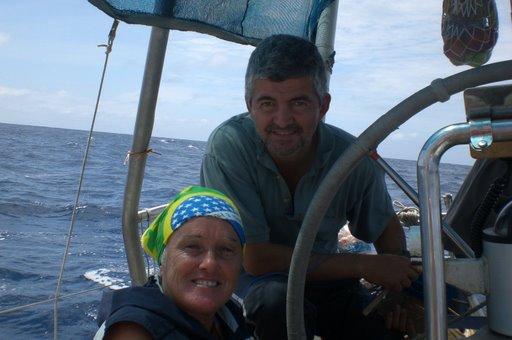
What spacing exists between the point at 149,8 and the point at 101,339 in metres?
1.39

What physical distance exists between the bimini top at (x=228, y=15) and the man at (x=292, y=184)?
0.41 metres

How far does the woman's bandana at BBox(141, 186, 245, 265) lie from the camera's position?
61.4 inches

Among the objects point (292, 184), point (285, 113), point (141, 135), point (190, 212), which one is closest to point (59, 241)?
point (141, 135)

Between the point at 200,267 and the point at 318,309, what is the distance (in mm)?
856

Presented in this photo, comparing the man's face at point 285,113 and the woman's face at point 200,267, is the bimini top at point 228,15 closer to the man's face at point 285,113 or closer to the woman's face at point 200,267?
the man's face at point 285,113

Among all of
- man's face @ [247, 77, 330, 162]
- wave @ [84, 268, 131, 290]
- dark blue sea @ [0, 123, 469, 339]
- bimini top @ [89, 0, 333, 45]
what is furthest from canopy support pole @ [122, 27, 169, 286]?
wave @ [84, 268, 131, 290]

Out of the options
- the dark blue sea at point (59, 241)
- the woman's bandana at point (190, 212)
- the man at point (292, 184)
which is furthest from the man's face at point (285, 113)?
the dark blue sea at point (59, 241)

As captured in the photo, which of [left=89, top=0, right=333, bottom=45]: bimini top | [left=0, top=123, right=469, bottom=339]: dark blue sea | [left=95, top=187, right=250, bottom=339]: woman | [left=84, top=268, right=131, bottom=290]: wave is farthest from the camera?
[left=84, top=268, right=131, bottom=290]: wave

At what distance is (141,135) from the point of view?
2.51 meters

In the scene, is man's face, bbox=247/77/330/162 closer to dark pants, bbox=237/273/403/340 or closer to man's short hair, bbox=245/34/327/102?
man's short hair, bbox=245/34/327/102

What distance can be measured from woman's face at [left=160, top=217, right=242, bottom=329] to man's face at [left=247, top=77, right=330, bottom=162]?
67 centimetres

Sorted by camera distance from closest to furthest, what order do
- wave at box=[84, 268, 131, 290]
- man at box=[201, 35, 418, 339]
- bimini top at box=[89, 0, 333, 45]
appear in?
man at box=[201, 35, 418, 339] → bimini top at box=[89, 0, 333, 45] → wave at box=[84, 268, 131, 290]

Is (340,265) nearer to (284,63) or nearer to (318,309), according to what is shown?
(318,309)

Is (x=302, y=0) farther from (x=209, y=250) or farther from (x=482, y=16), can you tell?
(x=209, y=250)
